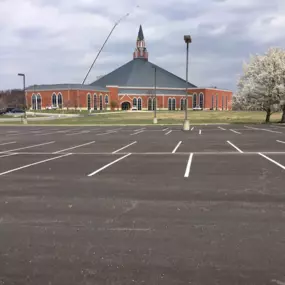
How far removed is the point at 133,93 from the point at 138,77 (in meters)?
17.5

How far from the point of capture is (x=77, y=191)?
8.28 metres

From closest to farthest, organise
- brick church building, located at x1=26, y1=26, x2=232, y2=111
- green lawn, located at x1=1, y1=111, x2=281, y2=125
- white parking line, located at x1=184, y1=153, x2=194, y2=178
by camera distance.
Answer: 1. white parking line, located at x1=184, y1=153, x2=194, y2=178
2. green lawn, located at x1=1, y1=111, x2=281, y2=125
3. brick church building, located at x1=26, y1=26, x2=232, y2=111

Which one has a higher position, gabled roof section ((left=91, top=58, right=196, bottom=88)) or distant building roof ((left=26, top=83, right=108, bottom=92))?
gabled roof section ((left=91, top=58, right=196, bottom=88))

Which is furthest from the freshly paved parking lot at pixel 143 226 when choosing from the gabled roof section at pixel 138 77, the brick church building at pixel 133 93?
the gabled roof section at pixel 138 77

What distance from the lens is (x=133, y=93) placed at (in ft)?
474

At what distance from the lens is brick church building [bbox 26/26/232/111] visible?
12750 centimetres

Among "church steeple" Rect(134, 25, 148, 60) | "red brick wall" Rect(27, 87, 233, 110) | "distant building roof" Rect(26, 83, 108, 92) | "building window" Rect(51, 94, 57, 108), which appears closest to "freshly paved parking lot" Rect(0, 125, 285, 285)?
"red brick wall" Rect(27, 87, 233, 110)

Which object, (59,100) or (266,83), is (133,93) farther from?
(266,83)

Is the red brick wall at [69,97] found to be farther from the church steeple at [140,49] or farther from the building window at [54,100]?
the church steeple at [140,49]

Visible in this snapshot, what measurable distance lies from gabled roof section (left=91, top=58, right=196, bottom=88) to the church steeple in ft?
10.1

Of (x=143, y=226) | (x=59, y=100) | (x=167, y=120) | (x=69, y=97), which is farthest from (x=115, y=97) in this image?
(x=143, y=226)

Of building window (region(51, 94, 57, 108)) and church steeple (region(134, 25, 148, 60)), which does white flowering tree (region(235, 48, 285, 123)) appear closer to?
building window (region(51, 94, 57, 108))

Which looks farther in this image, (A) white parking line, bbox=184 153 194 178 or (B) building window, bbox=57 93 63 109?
(B) building window, bbox=57 93 63 109

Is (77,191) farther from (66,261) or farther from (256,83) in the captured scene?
(256,83)
